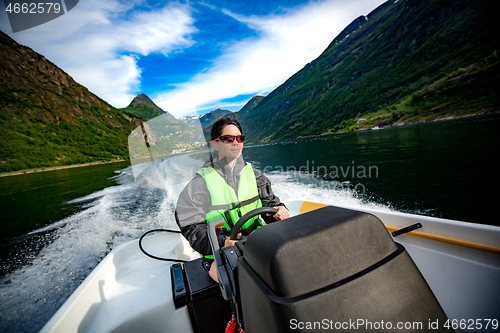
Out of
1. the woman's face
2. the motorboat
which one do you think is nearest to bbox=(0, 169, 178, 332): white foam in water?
the motorboat

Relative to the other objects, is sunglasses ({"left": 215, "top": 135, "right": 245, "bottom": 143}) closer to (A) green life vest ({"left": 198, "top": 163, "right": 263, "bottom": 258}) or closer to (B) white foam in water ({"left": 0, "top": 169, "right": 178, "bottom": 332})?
(A) green life vest ({"left": 198, "top": 163, "right": 263, "bottom": 258})

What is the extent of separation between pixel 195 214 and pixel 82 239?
15.2ft

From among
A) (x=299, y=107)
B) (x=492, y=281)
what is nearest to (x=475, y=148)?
(x=492, y=281)

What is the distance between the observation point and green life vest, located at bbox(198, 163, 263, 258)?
1.87 m

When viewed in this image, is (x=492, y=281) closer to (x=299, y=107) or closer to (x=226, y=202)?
(x=226, y=202)

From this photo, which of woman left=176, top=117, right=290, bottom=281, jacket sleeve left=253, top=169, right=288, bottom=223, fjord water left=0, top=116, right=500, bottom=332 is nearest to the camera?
woman left=176, top=117, right=290, bottom=281

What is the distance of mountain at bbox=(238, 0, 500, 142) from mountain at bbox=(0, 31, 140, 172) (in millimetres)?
54742

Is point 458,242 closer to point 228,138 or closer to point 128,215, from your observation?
point 228,138

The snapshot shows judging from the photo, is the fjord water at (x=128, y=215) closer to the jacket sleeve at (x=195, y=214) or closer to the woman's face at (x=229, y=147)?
the jacket sleeve at (x=195, y=214)

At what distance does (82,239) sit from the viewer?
15.1 ft

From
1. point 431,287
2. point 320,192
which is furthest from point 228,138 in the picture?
point 320,192

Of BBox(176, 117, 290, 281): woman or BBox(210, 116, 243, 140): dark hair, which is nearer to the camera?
BBox(176, 117, 290, 281): woman

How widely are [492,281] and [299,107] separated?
14895cm

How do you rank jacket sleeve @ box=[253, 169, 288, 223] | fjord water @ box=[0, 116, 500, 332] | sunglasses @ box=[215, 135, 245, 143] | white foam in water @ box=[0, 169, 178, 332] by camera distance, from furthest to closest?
1. fjord water @ box=[0, 116, 500, 332]
2. white foam in water @ box=[0, 169, 178, 332]
3. jacket sleeve @ box=[253, 169, 288, 223]
4. sunglasses @ box=[215, 135, 245, 143]
